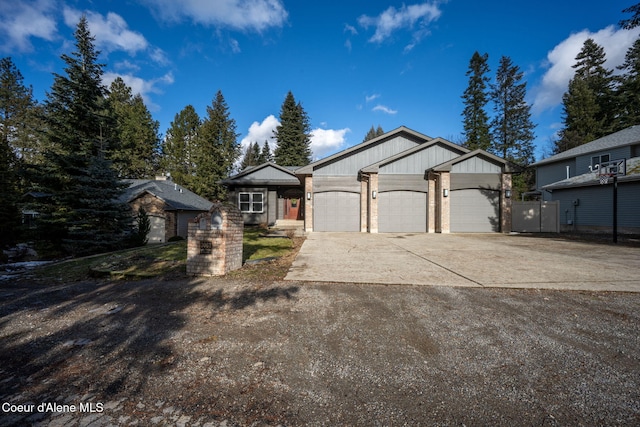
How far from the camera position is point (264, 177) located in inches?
763

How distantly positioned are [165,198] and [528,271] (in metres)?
20.7

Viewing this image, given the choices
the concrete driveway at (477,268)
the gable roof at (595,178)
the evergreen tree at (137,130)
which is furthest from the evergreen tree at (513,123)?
the evergreen tree at (137,130)

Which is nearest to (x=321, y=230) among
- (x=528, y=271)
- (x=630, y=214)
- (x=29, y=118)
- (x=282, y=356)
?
(x=528, y=271)

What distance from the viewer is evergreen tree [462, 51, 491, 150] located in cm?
3409

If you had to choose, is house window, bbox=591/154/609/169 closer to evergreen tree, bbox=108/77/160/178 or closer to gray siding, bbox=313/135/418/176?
gray siding, bbox=313/135/418/176

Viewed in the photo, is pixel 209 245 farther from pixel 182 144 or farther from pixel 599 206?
pixel 182 144

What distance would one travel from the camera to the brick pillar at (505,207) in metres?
14.7

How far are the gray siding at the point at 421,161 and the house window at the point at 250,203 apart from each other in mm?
8827

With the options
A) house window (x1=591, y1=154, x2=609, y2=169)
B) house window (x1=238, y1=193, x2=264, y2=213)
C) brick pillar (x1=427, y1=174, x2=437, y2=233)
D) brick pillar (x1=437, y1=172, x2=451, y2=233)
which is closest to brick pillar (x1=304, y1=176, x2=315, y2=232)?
house window (x1=238, y1=193, x2=264, y2=213)

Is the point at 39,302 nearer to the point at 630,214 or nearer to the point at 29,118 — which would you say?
the point at 630,214

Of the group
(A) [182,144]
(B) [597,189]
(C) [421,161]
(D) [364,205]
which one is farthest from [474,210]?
(A) [182,144]

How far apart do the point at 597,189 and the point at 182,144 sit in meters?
40.5

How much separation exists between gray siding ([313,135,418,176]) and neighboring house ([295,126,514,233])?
0.06m

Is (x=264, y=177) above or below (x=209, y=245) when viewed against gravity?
above
